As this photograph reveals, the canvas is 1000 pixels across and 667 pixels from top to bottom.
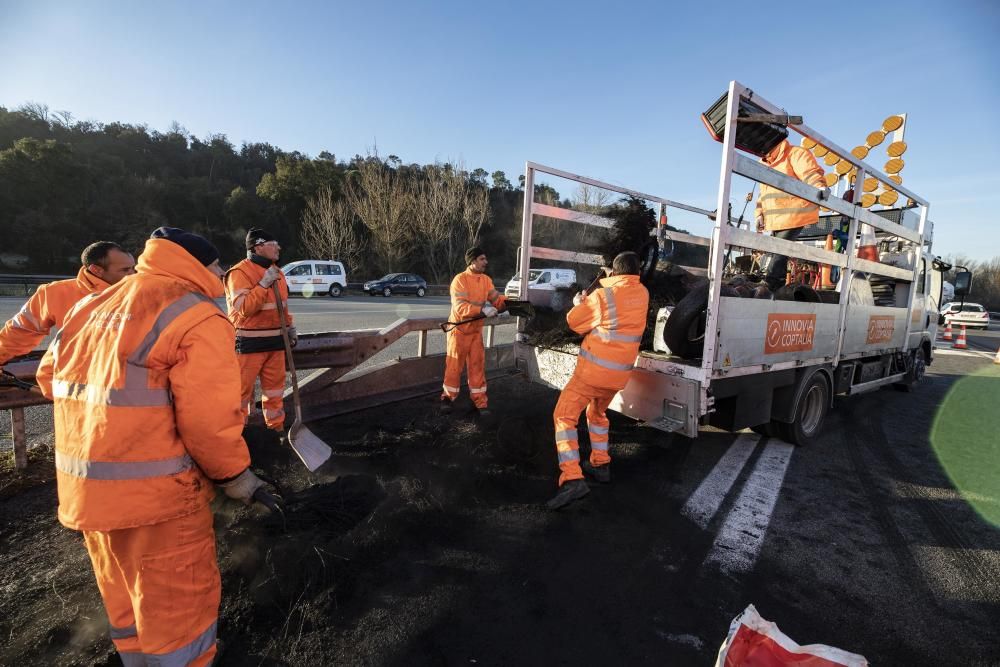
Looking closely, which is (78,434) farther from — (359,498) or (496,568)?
(496,568)

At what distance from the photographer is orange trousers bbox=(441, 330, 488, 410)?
4824 millimetres

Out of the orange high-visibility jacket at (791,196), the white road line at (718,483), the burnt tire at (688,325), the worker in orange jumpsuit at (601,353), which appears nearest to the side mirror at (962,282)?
the orange high-visibility jacket at (791,196)

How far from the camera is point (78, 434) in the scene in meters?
1.55

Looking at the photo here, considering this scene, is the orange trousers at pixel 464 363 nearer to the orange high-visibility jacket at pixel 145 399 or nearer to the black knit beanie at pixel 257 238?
the black knit beanie at pixel 257 238

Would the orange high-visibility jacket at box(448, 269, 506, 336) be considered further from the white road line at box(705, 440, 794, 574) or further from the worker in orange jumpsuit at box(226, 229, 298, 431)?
the white road line at box(705, 440, 794, 574)

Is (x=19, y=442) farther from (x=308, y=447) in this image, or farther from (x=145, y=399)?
(x=145, y=399)

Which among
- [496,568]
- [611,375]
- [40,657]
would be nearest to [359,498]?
[496,568]

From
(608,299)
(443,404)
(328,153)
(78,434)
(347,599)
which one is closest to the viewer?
(78,434)

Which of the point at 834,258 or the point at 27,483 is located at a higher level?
the point at 834,258

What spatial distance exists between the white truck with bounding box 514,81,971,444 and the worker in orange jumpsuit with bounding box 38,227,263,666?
9.45ft

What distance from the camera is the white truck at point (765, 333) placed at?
3.21 meters

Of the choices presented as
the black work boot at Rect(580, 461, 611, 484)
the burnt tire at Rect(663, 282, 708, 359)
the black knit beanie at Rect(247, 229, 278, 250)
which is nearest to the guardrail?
the black knit beanie at Rect(247, 229, 278, 250)

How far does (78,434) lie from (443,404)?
3.53 metres

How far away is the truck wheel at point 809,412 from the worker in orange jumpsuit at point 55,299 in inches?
219
